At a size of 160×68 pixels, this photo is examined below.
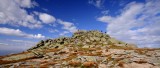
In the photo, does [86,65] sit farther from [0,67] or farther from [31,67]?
[0,67]

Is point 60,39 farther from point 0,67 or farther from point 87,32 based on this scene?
point 0,67

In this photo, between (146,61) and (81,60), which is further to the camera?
(81,60)

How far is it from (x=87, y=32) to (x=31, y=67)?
330 feet

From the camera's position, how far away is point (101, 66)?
31.8m

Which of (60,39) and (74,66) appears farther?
(60,39)

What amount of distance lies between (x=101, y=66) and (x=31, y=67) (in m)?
15.6

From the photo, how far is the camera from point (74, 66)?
33375mm

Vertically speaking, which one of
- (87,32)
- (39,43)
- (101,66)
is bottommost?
(101,66)

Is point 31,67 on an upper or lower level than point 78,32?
lower

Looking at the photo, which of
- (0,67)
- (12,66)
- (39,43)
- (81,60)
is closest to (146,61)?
(81,60)

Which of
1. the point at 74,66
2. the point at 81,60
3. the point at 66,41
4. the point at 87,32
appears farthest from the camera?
the point at 87,32

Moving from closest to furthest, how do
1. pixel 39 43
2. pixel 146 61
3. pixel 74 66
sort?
pixel 146 61 < pixel 74 66 < pixel 39 43

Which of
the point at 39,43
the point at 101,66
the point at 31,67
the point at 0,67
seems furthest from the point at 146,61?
the point at 39,43


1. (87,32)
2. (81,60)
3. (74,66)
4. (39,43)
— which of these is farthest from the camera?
(87,32)
